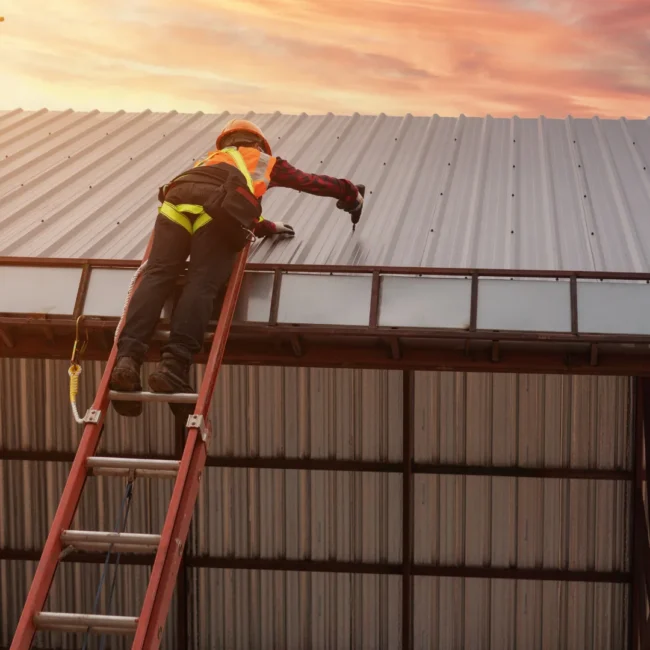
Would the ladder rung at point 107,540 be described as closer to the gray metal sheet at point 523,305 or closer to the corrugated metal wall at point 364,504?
the gray metal sheet at point 523,305

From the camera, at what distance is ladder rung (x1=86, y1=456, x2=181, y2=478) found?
6766 millimetres

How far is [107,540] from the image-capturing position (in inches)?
254

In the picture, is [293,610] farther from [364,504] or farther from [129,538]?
[129,538]

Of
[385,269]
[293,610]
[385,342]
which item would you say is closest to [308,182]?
[385,269]

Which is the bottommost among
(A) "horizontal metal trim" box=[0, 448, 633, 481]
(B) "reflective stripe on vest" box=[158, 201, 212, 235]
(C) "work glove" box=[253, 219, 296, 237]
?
(A) "horizontal metal trim" box=[0, 448, 633, 481]

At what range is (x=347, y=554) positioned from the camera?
14227 mm

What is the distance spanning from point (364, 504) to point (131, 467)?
306 inches

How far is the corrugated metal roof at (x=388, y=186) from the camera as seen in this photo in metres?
10.9

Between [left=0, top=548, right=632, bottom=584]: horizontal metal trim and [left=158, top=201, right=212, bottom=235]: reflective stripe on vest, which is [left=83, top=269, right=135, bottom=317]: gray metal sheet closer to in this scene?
[left=158, top=201, right=212, bottom=235]: reflective stripe on vest

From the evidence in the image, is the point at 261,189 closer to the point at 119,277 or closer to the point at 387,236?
the point at 119,277

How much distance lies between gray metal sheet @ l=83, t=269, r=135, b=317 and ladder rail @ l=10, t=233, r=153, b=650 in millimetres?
2095

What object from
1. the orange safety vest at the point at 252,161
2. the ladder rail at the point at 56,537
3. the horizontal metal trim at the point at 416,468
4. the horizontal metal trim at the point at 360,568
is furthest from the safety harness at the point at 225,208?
the horizontal metal trim at the point at 360,568

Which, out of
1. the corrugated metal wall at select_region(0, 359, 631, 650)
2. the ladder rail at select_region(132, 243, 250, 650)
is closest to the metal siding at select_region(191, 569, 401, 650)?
the corrugated metal wall at select_region(0, 359, 631, 650)

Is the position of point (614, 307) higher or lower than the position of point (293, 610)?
higher
